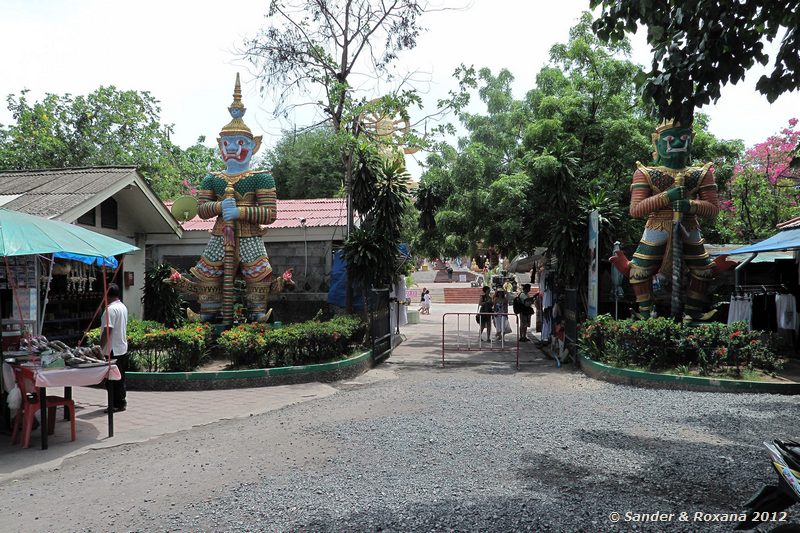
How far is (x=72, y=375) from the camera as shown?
627 centimetres

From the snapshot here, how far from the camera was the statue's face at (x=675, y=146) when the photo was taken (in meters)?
11.4

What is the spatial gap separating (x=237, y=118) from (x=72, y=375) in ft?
23.2

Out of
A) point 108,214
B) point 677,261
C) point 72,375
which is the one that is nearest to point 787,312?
point 677,261

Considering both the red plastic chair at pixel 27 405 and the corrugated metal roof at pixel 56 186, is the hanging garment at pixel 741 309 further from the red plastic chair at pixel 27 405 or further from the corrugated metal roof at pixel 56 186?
the corrugated metal roof at pixel 56 186

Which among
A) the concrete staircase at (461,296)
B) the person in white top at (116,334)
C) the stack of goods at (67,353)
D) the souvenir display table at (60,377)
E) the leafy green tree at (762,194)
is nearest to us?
the souvenir display table at (60,377)

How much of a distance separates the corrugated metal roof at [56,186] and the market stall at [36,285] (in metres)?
2.12

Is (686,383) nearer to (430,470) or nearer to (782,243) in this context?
(782,243)

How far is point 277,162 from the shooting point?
102 ft

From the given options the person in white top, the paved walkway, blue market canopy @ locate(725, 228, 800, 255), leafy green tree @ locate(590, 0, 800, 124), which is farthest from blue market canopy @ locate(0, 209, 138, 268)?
blue market canopy @ locate(725, 228, 800, 255)

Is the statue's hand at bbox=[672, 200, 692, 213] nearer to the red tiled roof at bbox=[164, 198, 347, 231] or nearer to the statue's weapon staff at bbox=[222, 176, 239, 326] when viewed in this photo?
the red tiled roof at bbox=[164, 198, 347, 231]

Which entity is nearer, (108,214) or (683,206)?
(683,206)

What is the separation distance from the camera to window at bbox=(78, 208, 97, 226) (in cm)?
1155

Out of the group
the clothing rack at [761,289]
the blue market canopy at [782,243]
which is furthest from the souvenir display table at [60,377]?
the clothing rack at [761,289]

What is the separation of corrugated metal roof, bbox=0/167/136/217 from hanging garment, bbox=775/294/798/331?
41.8 ft
